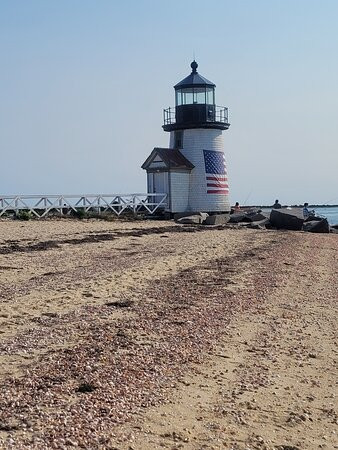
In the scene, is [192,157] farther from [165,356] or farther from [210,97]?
[165,356]

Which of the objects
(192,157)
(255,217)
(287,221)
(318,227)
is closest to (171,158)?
(192,157)

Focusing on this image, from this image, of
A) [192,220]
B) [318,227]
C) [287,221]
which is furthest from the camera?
[192,220]

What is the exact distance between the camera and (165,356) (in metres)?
6.57

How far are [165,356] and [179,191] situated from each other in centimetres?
2816

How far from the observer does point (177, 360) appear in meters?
6.48

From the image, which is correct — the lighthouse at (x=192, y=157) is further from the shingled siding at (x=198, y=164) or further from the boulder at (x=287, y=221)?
the boulder at (x=287, y=221)

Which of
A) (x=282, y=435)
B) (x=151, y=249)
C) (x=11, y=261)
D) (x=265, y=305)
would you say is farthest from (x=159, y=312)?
(x=151, y=249)

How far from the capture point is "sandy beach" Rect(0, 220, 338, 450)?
4.69 metres

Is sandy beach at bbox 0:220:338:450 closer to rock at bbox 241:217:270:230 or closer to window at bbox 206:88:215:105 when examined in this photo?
rock at bbox 241:217:270:230

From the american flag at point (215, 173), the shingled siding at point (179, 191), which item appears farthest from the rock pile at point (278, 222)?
the american flag at point (215, 173)

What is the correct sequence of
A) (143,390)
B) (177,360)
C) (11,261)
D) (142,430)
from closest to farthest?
(142,430)
(143,390)
(177,360)
(11,261)

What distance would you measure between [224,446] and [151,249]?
1331 centimetres

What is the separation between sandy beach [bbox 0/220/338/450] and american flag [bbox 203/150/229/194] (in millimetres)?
20867

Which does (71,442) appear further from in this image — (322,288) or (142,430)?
(322,288)
